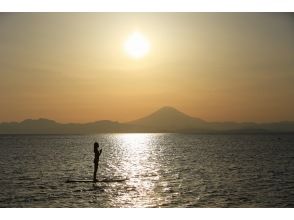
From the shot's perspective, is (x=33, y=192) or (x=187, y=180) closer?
(x=33, y=192)

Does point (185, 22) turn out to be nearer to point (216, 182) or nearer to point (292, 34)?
point (292, 34)

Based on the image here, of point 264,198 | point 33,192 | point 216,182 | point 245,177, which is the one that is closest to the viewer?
point 264,198

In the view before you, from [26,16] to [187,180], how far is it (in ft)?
30.1

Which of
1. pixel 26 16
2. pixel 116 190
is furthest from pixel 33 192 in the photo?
pixel 26 16

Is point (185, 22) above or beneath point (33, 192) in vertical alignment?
above

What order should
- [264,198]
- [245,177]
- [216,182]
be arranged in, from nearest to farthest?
[264,198]
[216,182]
[245,177]

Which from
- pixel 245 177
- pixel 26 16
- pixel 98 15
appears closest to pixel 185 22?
pixel 98 15

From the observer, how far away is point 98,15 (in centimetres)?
1397

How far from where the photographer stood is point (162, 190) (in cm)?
1500
